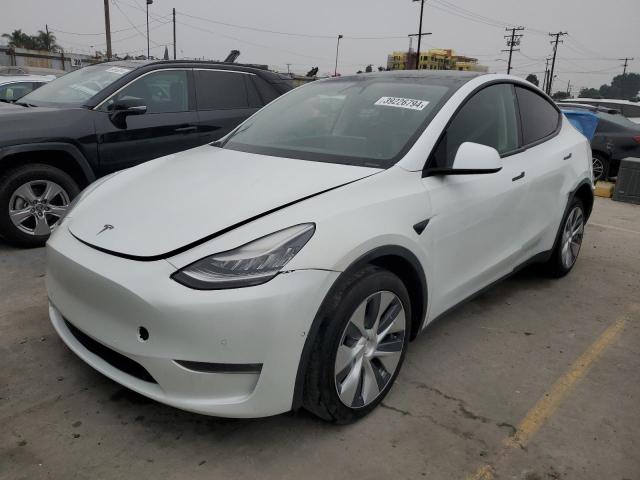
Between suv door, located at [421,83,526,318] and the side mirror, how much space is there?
0.06 metres

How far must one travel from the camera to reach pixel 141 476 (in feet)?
6.72

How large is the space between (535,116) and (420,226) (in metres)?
1.87

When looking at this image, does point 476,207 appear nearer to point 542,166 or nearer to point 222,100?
point 542,166

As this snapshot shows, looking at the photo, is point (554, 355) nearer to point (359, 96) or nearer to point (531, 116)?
point (531, 116)

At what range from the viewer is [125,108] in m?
4.67

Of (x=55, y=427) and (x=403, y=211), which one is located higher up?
(x=403, y=211)

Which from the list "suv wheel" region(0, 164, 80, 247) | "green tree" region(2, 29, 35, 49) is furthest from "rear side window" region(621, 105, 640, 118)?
"green tree" region(2, 29, 35, 49)

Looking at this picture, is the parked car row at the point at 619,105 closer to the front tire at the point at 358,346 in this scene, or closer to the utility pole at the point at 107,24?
the front tire at the point at 358,346

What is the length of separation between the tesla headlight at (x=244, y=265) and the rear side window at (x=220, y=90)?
3770 mm

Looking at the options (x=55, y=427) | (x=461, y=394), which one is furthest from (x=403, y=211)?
(x=55, y=427)

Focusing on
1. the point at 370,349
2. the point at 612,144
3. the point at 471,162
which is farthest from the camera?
the point at 612,144

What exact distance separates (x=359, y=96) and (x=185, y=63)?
2.78 meters

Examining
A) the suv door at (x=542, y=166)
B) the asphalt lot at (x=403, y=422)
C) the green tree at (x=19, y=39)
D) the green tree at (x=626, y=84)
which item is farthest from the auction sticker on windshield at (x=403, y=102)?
the green tree at (x=626, y=84)

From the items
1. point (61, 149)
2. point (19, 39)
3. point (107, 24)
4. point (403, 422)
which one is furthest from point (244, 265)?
point (19, 39)
